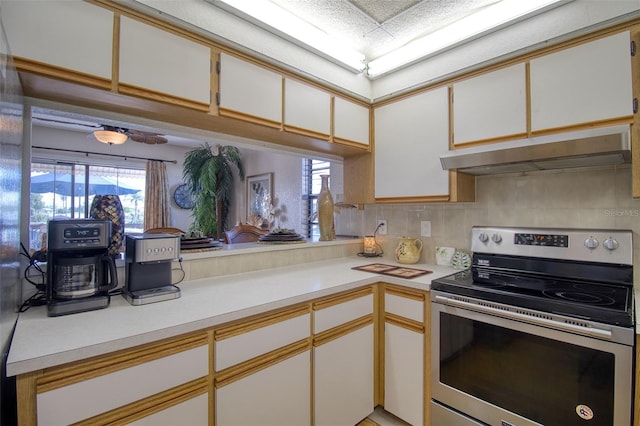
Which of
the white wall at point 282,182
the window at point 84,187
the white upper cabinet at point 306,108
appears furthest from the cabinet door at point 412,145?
the window at point 84,187

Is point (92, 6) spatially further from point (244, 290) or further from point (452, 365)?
point (452, 365)

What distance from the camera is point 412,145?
211 cm

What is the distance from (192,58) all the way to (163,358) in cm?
131

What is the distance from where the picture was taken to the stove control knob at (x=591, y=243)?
1504 mm

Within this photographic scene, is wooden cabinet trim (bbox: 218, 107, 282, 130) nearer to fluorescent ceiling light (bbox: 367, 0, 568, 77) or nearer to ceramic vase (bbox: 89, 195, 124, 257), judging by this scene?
ceramic vase (bbox: 89, 195, 124, 257)

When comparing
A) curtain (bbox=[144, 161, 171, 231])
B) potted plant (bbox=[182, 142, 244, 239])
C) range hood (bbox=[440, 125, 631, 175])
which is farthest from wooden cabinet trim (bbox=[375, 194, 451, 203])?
curtain (bbox=[144, 161, 171, 231])

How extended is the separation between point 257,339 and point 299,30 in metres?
1.71

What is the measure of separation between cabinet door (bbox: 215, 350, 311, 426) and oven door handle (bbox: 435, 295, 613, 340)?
30.9 inches

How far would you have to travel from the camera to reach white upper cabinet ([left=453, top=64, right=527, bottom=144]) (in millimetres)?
1641

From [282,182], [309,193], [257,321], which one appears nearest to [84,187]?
[282,182]

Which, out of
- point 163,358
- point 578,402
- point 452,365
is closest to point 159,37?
point 163,358

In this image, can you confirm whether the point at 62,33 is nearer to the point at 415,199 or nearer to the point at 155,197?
the point at 415,199

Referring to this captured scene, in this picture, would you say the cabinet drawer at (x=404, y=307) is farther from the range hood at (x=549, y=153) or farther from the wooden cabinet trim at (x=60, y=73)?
the wooden cabinet trim at (x=60, y=73)

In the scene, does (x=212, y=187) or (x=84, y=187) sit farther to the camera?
(x=84, y=187)
